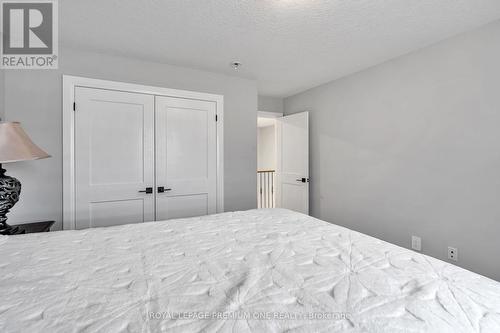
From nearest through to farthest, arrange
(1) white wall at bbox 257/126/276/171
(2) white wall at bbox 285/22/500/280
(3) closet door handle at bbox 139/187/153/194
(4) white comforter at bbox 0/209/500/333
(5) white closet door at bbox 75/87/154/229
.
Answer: (4) white comforter at bbox 0/209/500/333, (2) white wall at bbox 285/22/500/280, (5) white closet door at bbox 75/87/154/229, (3) closet door handle at bbox 139/187/153/194, (1) white wall at bbox 257/126/276/171

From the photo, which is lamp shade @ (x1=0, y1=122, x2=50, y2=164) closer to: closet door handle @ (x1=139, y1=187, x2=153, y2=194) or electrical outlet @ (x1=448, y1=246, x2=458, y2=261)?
closet door handle @ (x1=139, y1=187, x2=153, y2=194)

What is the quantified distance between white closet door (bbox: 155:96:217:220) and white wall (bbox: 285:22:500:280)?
1.76 m

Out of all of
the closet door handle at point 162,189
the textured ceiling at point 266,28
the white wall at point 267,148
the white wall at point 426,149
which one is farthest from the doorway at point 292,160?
the white wall at point 267,148

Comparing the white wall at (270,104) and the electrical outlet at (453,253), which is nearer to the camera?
the electrical outlet at (453,253)

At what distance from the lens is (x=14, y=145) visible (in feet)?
6.15

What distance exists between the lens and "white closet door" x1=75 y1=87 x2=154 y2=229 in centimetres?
257

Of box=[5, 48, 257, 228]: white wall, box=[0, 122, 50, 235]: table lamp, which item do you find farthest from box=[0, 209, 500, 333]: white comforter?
box=[5, 48, 257, 228]: white wall

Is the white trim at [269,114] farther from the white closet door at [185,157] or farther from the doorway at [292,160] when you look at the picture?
the white closet door at [185,157]

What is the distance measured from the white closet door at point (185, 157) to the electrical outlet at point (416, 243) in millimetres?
2243

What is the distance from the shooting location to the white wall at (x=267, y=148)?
7902 millimetres

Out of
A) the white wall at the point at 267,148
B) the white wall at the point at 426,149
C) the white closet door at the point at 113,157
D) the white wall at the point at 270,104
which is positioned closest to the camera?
the white wall at the point at 426,149

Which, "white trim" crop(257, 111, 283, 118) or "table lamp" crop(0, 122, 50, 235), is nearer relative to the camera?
"table lamp" crop(0, 122, 50, 235)

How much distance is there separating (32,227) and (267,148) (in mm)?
6555

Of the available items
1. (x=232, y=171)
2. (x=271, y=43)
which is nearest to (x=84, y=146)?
(x=232, y=171)
